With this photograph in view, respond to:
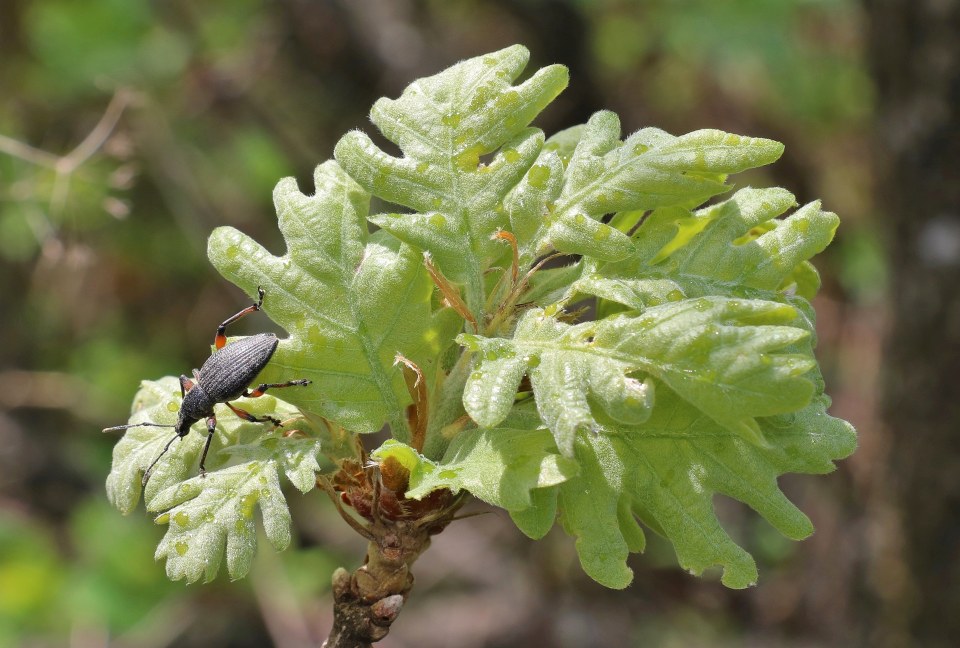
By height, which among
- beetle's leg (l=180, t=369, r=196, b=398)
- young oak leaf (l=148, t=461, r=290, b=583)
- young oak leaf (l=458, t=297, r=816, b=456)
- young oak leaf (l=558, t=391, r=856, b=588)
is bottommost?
young oak leaf (l=558, t=391, r=856, b=588)

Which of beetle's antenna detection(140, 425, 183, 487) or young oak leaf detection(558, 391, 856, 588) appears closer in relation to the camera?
young oak leaf detection(558, 391, 856, 588)

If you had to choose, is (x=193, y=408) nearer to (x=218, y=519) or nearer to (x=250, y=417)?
(x=250, y=417)

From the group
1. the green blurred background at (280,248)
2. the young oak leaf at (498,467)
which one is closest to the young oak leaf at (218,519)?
the young oak leaf at (498,467)

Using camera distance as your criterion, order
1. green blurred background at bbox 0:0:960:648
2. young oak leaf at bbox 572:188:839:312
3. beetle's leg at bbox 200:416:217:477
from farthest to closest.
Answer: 1. green blurred background at bbox 0:0:960:648
2. beetle's leg at bbox 200:416:217:477
3. young oak leaf at bbox 572:188:839:312

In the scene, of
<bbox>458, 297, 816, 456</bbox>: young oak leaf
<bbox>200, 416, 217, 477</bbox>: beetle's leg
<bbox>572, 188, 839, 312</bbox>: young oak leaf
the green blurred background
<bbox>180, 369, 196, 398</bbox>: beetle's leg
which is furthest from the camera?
the green blurred background

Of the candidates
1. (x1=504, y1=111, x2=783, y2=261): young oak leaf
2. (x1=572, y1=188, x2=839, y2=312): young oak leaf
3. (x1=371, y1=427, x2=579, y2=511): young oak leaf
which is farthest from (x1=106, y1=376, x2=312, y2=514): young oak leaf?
(x1=572, y1=188, x2=839, y2=312): young oak leaf

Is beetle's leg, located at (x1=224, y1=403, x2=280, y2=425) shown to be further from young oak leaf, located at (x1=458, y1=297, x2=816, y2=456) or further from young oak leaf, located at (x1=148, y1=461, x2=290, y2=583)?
young oak leaf, located at (x1=458, y1=297, x2=816, y2=456)
